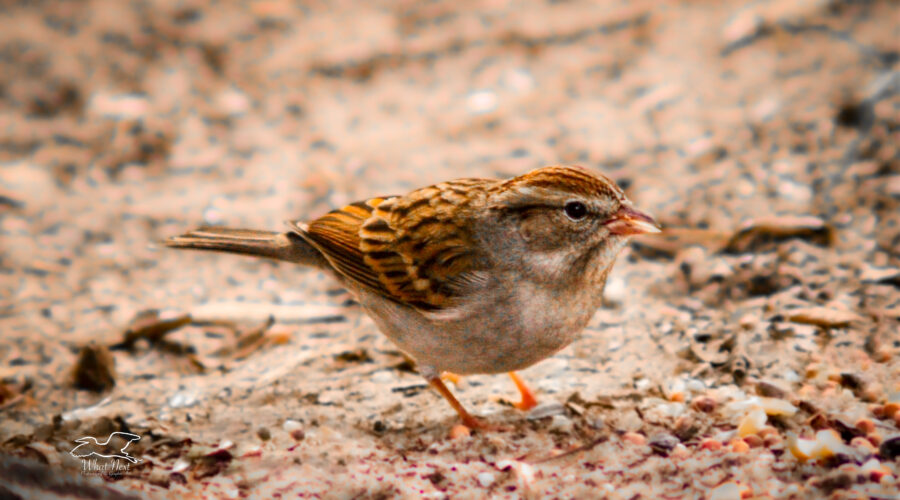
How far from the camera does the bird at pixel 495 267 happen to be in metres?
3.49

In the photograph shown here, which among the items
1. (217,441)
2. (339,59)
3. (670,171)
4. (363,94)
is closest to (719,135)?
(670,171)

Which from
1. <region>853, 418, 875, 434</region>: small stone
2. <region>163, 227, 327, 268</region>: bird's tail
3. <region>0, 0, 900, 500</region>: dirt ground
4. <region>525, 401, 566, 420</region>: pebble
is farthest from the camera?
<region>163, 227, 327, 268</region>: bird's tail

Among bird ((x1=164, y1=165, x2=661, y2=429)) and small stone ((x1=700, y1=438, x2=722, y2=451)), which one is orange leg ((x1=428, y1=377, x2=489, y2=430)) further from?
small stone ((x1=700, y1=438, x2=722, y2=451))

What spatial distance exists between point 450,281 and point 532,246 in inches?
16.0

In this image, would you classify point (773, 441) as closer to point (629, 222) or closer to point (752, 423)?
point (752, 423)

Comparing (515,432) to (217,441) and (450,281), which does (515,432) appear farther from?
(217,441)

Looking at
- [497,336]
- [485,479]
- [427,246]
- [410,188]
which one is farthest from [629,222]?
[410,188]

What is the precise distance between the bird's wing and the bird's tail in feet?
0.33

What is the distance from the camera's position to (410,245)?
3.88m

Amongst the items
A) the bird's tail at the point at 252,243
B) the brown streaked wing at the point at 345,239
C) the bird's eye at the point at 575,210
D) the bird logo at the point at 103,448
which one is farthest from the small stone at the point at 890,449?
the bird logo at the point at 103,448

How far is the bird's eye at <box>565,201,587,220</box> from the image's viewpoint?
347 centimetres

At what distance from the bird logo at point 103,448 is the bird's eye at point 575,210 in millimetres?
2229

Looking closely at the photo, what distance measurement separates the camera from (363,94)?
288 inches

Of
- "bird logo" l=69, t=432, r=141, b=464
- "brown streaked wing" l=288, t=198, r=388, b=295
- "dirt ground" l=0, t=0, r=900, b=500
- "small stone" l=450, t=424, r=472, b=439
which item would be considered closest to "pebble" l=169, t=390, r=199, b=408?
"dirt ground" l=0, t=0, r=900, b=500
